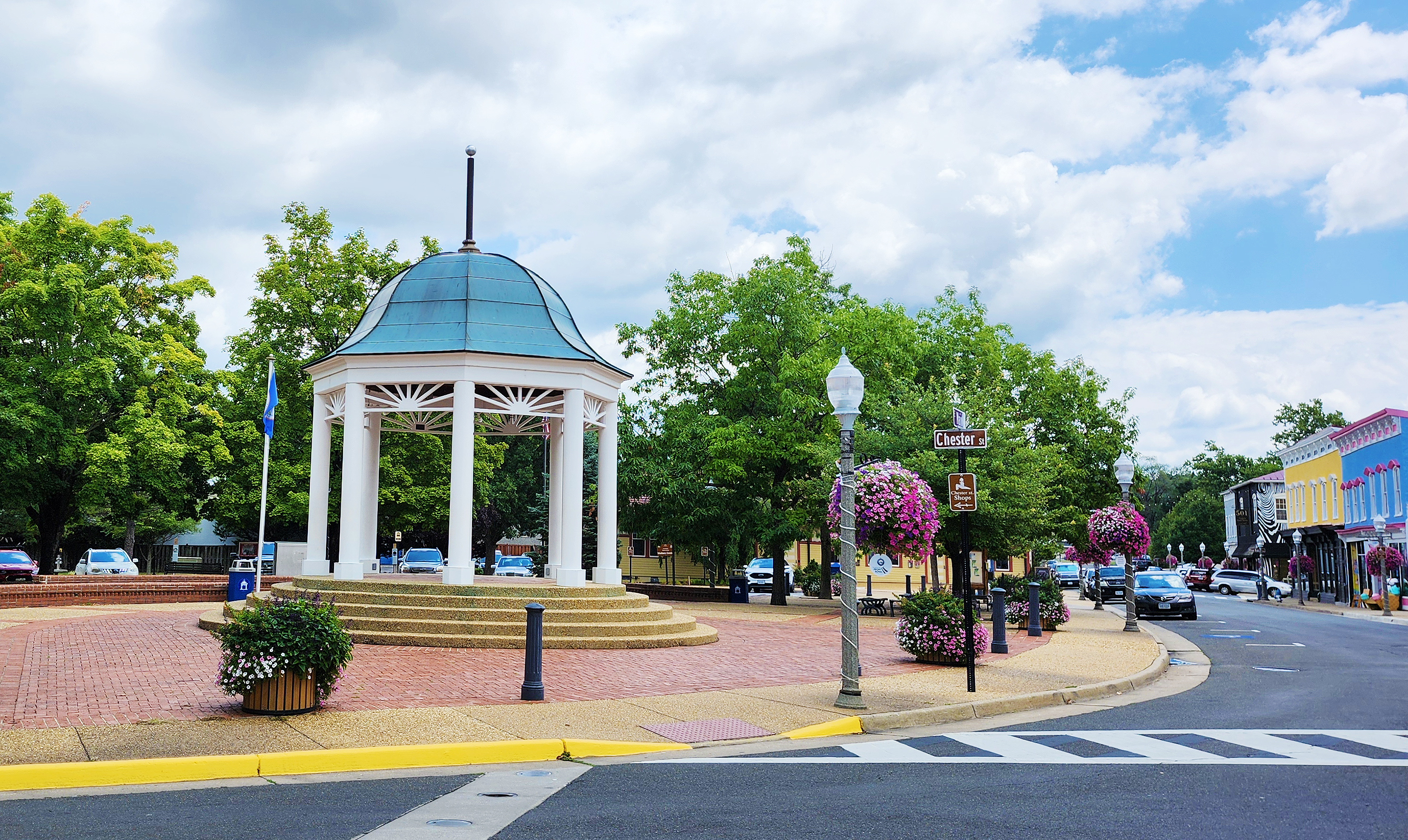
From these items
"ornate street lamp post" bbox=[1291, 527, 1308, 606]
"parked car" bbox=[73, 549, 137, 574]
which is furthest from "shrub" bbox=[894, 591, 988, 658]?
"ornate street lamp post" bbox=[1291, 527, 1308, 606]

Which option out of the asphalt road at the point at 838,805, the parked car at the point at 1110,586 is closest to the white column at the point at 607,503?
the asphalt road at the point at 838,805

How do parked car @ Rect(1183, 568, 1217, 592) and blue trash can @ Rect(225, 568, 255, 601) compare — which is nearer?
blue trash can @ Rect(225, 568, 255, 601)

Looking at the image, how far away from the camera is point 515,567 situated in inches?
1805

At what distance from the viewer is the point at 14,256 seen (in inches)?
1248

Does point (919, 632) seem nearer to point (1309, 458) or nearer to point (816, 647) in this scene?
point (816, 647)

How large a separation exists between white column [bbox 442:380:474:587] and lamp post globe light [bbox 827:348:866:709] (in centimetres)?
823

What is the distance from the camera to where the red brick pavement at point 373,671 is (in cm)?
1005

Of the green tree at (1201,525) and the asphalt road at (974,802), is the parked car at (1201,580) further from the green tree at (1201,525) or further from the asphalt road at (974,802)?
the asphalt road at (974,802)

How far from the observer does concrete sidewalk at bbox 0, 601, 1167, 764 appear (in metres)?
8.15

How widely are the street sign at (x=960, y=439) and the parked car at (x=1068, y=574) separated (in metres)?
53.3

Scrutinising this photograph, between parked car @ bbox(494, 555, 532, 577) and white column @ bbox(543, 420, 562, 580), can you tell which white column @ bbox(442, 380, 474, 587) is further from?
parked car @ bbox(494, 555, 532, 577)

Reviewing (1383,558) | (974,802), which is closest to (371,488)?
(974,802)

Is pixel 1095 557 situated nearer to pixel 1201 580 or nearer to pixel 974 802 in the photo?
pixel 974 802

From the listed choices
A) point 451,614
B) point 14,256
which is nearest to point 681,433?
point 451,614
